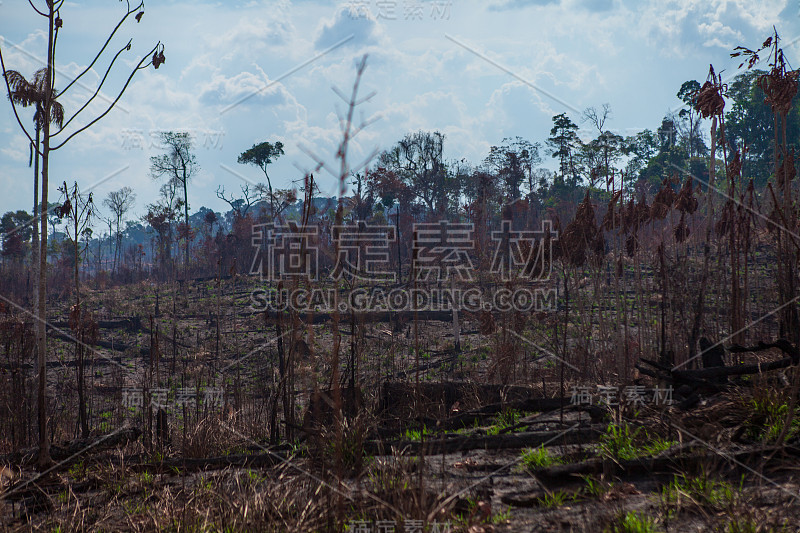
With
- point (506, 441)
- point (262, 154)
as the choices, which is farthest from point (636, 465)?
point (262, 154)

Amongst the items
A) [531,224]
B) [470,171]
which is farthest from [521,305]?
[470,171]

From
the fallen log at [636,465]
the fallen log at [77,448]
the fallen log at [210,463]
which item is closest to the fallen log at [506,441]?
the fallen log at [636,465]

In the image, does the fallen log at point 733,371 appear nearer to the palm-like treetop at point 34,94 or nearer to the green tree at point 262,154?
the palm-like treetop at point 34,94

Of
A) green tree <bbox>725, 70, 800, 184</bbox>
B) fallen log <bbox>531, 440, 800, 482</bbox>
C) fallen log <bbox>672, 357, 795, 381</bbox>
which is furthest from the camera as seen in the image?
green tree <bbox>725, 70, 800, 184</bbox>

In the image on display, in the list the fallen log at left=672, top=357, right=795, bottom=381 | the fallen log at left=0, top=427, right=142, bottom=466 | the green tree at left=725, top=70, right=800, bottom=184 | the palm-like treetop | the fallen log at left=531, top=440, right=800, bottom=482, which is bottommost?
the fallen log at left=0, top=427, right=142, bottom=466

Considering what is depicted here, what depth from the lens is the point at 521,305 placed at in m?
16.5

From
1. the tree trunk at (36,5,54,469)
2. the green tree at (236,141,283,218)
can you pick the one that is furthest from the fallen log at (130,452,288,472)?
the green tree at (236,141,283,218)

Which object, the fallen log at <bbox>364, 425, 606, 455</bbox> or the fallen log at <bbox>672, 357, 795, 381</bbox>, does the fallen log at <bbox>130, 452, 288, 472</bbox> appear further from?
the fallen log at <bbox>672, 357, 795, 381</bbox>

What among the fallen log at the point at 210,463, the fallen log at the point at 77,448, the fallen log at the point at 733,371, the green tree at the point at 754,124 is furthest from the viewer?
the green tree at the point at 754,124

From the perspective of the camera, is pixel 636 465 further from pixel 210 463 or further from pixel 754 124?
pixel 754 124

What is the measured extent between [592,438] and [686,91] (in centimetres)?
3742

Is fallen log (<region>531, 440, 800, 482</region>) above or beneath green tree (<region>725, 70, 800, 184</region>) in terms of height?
beneath

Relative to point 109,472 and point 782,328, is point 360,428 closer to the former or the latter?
point 109,472

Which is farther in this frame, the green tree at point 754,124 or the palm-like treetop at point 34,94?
the green tree at point 754,124
